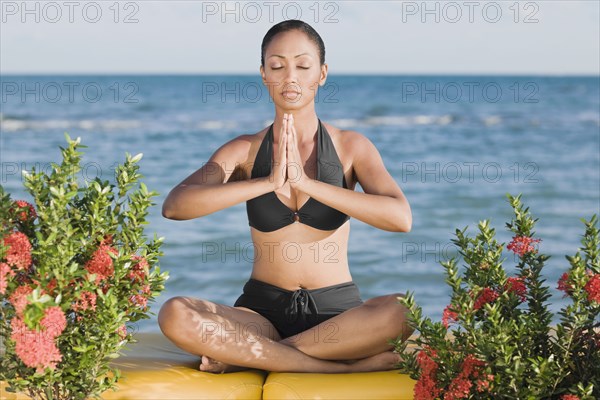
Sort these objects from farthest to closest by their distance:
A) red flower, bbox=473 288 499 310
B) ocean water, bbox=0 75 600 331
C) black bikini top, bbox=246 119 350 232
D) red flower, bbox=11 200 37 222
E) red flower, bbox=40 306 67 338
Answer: ocean water, bbox=0 75 600 331 → black bikini top, bbox=246 119 350 232 → red flower, bbox=11 200 37 222 → red flower, bbox=473 288 499 310 → red flower, bbox=40 306 67 338

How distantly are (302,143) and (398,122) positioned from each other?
1871 centimetres

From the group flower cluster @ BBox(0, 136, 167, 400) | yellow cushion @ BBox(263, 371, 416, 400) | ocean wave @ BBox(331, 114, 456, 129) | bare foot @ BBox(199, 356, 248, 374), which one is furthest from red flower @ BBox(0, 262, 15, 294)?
ocean wave @ BBox(331, 114, 456, 129)

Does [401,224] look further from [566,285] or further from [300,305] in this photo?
[566,285]

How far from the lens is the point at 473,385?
2914 mm

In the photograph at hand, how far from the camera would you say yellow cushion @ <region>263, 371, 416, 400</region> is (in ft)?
10.7

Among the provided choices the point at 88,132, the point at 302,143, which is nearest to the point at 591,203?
the point at 302,143

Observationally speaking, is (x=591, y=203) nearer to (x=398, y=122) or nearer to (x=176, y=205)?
(x=176, y=205)

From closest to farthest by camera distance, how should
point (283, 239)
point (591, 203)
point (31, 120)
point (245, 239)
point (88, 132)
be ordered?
point (283, 239) < point (245, 239) < point (591, 203) < point (88, 132) < point (31, 120)

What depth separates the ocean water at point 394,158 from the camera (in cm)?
768

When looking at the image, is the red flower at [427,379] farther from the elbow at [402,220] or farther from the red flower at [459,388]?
the elbow at [402,220]

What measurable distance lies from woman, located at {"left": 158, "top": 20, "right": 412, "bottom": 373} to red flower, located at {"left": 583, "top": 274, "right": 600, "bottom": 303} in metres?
0.85

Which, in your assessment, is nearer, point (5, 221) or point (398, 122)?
point (5, 221)

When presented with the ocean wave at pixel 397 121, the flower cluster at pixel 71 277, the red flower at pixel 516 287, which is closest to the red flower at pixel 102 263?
the flower cluster at pixel 71 277

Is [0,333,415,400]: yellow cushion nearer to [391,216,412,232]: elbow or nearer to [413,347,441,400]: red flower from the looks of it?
[413,347,441,400]: red flower
